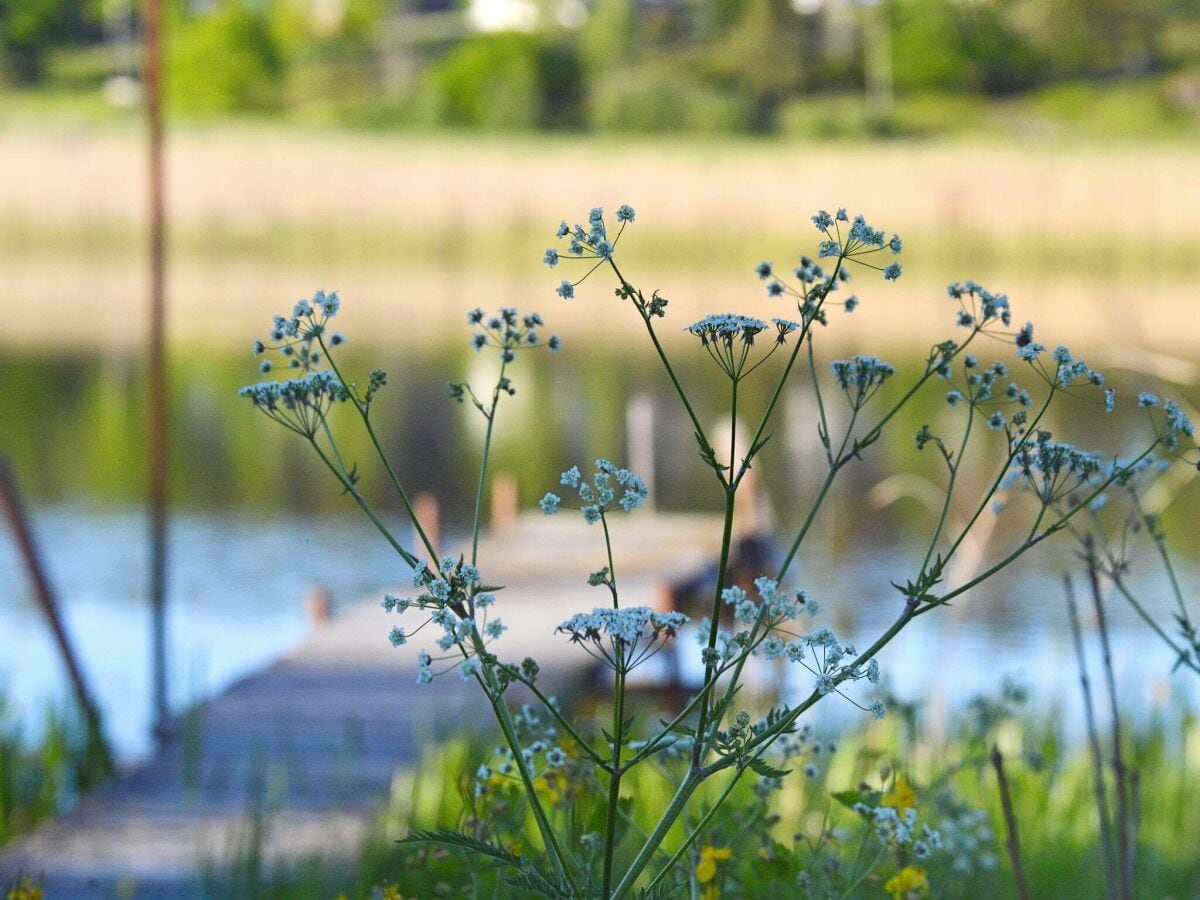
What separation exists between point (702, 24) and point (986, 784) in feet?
188

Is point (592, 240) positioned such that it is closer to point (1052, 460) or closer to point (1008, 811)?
point (1052, 460)

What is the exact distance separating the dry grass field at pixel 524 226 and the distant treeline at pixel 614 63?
16.0 meters

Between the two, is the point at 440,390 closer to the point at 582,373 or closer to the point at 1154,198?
the point at 582,373

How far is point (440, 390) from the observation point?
53.2ft

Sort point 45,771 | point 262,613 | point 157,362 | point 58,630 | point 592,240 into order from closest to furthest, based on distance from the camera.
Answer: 1. point 592,240
2. point 45,771
3. point 58,630
4. point 157,362
5. point 262,613

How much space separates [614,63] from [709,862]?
173 ft

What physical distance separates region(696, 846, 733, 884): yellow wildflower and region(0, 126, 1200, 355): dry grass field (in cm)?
1791

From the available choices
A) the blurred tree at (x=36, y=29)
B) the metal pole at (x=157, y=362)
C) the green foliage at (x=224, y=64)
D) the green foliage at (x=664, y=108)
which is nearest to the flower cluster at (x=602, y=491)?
the metal pole at (x=157, y=362)

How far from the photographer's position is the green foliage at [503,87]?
47594 mm

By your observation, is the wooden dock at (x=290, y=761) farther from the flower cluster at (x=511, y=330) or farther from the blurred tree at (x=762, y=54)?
the blurred tree at (x=762, y=54)

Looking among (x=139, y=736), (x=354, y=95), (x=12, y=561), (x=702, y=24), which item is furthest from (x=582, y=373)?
(x=702, y=24)

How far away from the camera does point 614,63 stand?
52750 mm

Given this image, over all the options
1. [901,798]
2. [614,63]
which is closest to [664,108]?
[614,63]

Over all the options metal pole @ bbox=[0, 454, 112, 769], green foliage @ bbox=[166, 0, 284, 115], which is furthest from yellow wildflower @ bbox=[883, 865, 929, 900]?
green foliage @ bbox=[166, 0, 284, 115]
